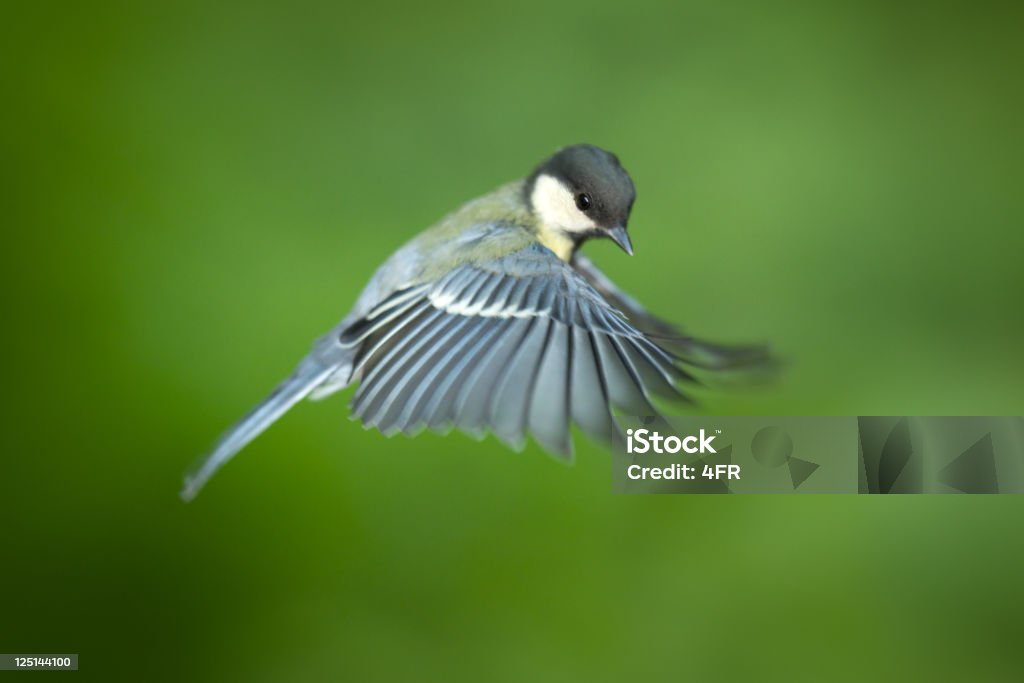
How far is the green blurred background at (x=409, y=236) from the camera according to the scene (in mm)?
2020

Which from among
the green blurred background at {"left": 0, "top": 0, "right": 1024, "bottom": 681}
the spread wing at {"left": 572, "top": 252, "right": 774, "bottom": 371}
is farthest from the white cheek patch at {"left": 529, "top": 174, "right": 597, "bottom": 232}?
the green blurred background at {"left": 0, "top": 0, "right": 1024, "bottom": 681}

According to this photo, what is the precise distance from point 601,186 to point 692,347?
12.4 inches

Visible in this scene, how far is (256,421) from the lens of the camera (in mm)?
1534

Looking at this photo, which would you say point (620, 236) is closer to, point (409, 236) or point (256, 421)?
point (256, 421)

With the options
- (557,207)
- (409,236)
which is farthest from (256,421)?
(409,236)

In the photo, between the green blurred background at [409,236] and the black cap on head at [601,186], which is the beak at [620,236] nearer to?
the black cap on head at [601,186]

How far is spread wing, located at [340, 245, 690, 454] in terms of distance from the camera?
1.24 meters

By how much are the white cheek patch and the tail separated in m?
0.48

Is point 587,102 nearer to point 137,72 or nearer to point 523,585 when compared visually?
point 137,72

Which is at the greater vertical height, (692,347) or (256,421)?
(692,347)

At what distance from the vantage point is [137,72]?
2.65 meters

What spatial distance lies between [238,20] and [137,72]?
0.36 m

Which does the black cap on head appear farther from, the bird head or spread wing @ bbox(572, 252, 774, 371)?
spread wing @ bbox(572, 252, 774, 371)

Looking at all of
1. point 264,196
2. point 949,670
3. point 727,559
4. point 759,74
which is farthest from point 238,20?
point 949,670
